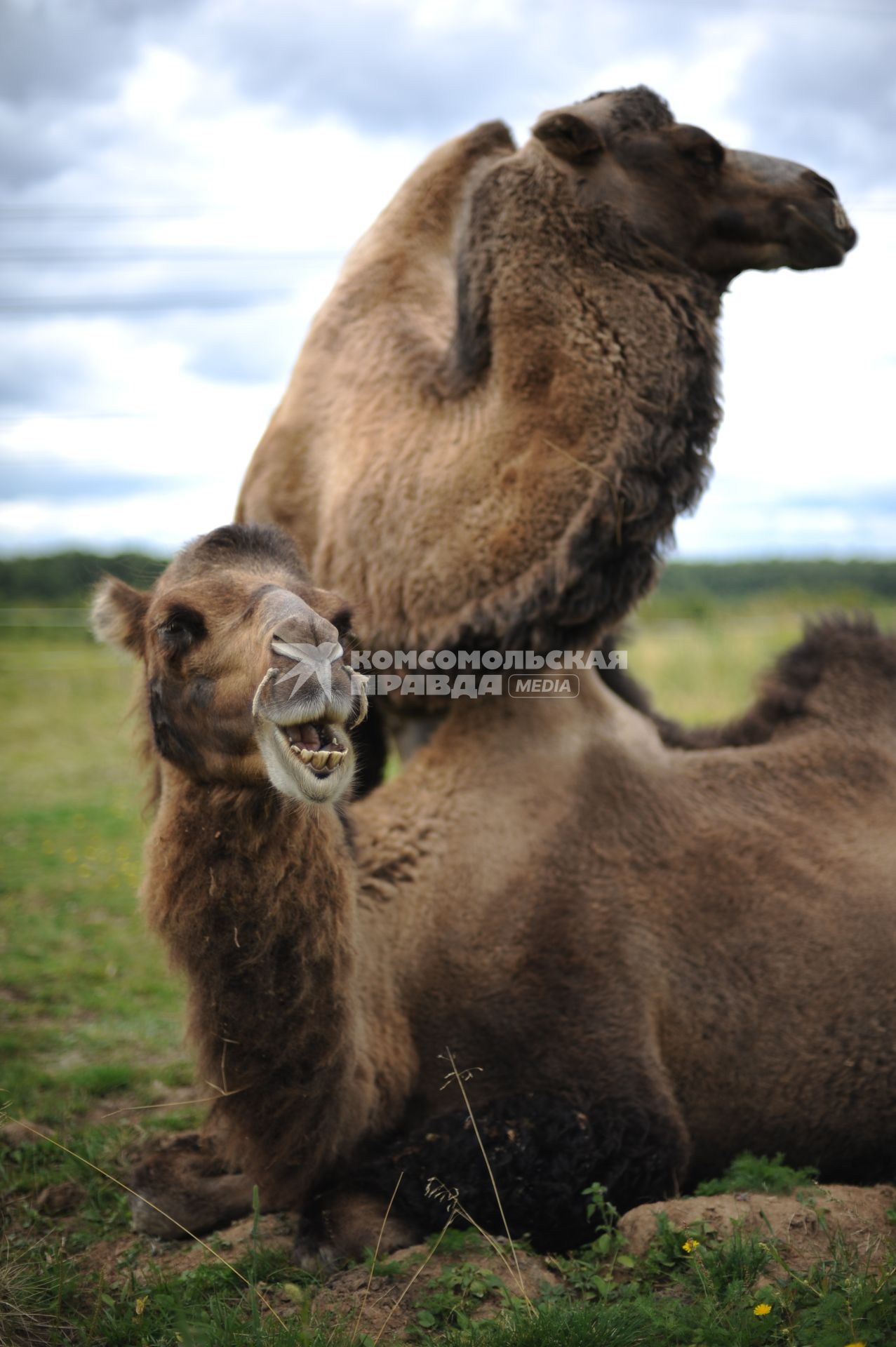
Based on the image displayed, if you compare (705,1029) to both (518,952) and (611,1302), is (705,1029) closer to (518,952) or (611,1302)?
(518,952)

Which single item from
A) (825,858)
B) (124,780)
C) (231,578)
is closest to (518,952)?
(825,858)

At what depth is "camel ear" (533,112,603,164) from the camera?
3980mm

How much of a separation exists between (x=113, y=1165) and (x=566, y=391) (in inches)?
124

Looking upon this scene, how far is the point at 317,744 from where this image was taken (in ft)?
8.46

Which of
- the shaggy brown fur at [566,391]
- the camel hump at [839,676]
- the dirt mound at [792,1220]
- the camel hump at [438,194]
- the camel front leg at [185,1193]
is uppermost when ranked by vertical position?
the camel hump at [438,194]

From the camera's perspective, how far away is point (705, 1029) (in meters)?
3.92

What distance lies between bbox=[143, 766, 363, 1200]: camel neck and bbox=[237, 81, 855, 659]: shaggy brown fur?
1107 millimetres

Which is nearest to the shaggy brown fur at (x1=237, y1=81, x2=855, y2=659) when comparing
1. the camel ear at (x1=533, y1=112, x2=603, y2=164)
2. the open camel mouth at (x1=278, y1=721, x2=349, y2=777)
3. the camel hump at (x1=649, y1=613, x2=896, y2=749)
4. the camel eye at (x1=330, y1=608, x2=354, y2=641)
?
the camel ear at (x1=533, y1=112, x2=603, y2=164)

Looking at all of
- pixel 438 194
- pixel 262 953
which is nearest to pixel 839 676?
pixel 438 194

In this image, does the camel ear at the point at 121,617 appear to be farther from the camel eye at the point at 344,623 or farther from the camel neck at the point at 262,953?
the camel eye at the point at 344,623

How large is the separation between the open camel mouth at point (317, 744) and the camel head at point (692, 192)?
7.68ft

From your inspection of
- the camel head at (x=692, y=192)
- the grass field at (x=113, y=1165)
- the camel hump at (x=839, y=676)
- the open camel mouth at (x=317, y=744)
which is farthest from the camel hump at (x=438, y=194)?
the open camel mouth at (x=317, y=744)

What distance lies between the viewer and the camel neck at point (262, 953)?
2.97 metres

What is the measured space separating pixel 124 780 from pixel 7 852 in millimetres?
3579
